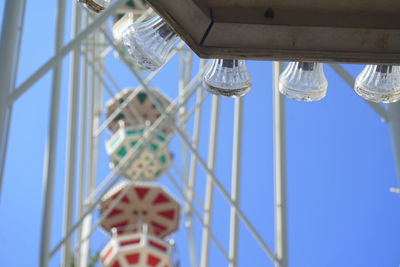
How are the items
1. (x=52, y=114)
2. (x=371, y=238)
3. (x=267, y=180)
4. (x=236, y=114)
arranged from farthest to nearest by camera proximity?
(x=267, y=180) < (x=371, y=238) < (x=236, y=114) < (x=52, y=114)

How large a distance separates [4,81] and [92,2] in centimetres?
185

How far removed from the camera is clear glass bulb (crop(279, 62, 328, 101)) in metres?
2.92

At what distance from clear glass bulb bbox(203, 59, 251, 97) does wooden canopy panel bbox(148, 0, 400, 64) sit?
190 millimetres

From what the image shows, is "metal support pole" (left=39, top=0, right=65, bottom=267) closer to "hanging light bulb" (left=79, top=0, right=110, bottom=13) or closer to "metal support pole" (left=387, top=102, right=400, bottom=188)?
"metal support pole" (left=387, top=102, right=400, bottom=188)

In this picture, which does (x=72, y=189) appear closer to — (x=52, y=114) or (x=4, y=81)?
(x=52, y=114)

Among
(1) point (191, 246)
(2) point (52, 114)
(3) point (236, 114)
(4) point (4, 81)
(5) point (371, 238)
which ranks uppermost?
(4) point (4, 81)

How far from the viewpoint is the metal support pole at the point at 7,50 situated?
180 inches

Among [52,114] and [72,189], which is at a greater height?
[52,114]

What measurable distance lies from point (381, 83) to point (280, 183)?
4.33m

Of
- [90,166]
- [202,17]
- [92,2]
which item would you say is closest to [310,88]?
[202,17]

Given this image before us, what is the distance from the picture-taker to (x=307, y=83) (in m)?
2.93

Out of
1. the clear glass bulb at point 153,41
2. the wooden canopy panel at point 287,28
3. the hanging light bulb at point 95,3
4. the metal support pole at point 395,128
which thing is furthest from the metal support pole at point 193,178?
the wooden canopy panel at point 287,28

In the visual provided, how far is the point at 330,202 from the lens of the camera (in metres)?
24.7

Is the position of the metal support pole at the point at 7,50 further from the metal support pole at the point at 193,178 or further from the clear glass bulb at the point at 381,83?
the metal support pole at the point at 193,178
